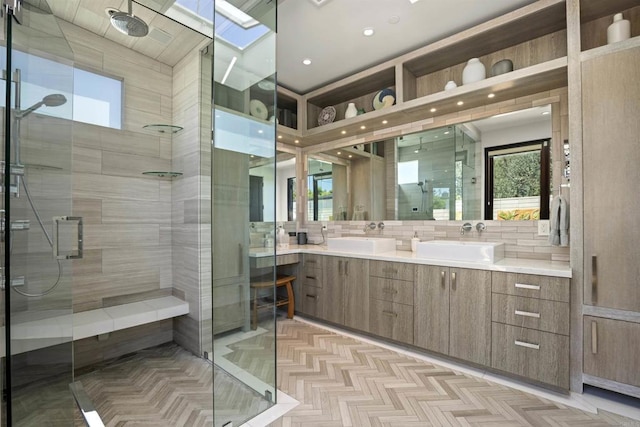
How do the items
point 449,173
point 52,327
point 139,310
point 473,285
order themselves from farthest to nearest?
point 449,173 < point 139,310 < point 473,285 < point 52,327

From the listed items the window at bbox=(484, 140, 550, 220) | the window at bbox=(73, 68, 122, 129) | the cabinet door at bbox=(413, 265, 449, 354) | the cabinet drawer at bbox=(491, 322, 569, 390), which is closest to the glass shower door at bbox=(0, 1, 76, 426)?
the window at bbox=(73, 68, 122, 129)

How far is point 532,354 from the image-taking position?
6.64 feet

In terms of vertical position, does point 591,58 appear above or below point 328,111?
below

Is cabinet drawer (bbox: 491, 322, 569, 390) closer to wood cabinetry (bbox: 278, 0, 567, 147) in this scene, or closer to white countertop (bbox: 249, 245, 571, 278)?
white countertop (bbox: 249, 245, 571, 278)

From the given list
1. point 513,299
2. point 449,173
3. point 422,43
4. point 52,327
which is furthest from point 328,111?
point 52,327

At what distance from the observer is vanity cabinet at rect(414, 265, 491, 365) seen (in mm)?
2209

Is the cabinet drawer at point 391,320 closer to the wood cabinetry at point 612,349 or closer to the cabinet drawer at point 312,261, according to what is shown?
the cabinet drawer at point 312,261

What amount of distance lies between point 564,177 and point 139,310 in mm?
3496

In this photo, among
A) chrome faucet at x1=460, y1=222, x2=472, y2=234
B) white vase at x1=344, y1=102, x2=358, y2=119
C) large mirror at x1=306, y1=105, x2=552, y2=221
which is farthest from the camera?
white vase at x1=344, y1=102, x2=358, y2=119

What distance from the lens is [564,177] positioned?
2326 millimetres

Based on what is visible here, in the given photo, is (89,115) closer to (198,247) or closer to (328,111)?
(198,247)

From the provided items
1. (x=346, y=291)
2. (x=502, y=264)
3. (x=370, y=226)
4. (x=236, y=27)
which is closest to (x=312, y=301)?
(x=346, y=291)

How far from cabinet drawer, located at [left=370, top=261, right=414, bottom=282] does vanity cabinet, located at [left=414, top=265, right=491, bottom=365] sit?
0.08 metres

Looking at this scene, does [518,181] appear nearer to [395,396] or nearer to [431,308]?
[431,308]
